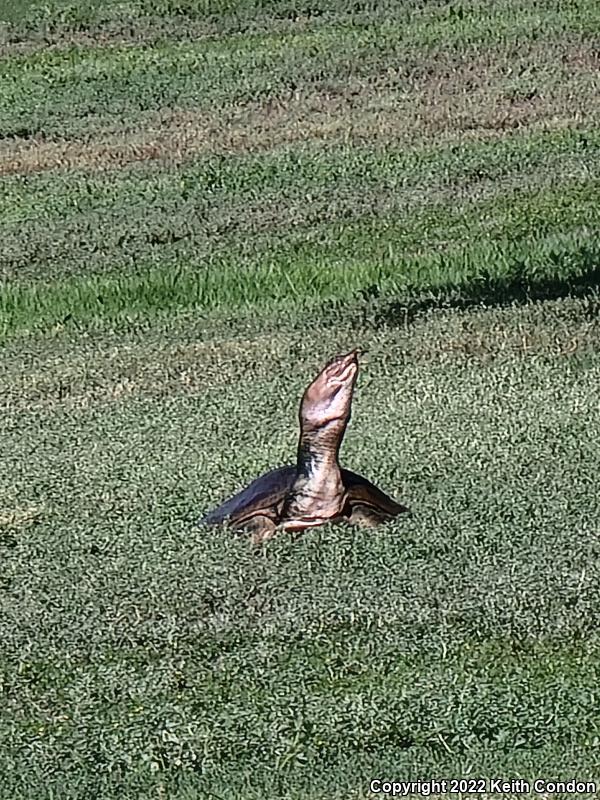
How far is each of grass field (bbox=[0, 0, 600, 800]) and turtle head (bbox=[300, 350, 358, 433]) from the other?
43 cm

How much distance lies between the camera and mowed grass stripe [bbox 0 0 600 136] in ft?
63.1

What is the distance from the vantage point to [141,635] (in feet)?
20.0

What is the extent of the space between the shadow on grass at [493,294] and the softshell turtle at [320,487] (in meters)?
4.42

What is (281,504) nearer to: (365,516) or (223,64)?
(365,516)

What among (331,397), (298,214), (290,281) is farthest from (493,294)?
(331,397)

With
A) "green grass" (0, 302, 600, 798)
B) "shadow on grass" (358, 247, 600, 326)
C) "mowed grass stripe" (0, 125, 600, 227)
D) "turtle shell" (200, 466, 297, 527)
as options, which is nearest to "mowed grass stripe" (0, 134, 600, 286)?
"mowed grass stripe" (0, 125, 600, 227)

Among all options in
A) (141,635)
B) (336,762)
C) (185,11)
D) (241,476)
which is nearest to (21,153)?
(185,11)

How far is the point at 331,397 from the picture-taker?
22.6 feet

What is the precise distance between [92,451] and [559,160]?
29.3ft

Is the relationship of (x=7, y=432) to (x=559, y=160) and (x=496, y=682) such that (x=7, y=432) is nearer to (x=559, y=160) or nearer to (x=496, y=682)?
(x=496, y=682)

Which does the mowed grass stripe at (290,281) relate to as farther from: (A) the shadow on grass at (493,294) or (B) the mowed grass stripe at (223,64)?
(B) the mowed grass stripe at (223,64)

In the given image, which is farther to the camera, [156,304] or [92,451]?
[156,304]

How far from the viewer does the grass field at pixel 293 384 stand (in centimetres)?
536

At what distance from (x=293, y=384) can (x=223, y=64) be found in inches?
429
